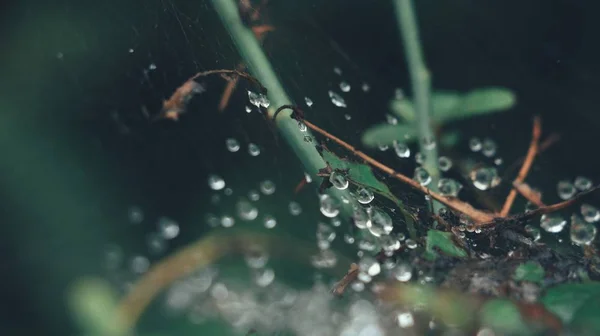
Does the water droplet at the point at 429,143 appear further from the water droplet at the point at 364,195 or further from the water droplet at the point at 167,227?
the water droplet at the point at 167,227

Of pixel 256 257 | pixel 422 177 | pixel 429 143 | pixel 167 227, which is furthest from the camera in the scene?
pixel 167 227

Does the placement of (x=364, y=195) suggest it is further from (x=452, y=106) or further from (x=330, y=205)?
(x=452, y=106)

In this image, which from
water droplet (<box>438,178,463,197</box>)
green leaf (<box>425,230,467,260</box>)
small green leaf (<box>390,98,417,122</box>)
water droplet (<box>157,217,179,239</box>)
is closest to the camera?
green leaf (<box>425,230,467,260</box>)

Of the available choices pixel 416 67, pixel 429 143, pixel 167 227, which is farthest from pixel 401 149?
pixel 167 227

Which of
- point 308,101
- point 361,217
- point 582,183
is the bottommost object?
point 582,183

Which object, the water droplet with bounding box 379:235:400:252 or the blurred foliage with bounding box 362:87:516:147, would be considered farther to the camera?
the blurred foliage with bounding box 362:87:516:147

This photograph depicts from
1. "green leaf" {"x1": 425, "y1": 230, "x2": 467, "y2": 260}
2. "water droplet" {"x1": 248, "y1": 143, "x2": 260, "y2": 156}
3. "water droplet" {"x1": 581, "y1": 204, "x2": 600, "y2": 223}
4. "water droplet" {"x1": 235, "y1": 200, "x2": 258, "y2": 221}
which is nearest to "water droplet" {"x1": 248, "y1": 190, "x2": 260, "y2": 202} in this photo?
"water droplet" {"x1": 235, "y1": 200, "x2": 258, "y2": 221}

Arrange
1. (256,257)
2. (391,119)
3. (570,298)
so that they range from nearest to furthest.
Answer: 1. (570,298)
2. (391,119)
3. (256,257)

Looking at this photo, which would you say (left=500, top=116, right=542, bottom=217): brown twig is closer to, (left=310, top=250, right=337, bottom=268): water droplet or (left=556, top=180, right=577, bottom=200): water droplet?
(left=556, top=180, right=577, bottom=200): water droplet
